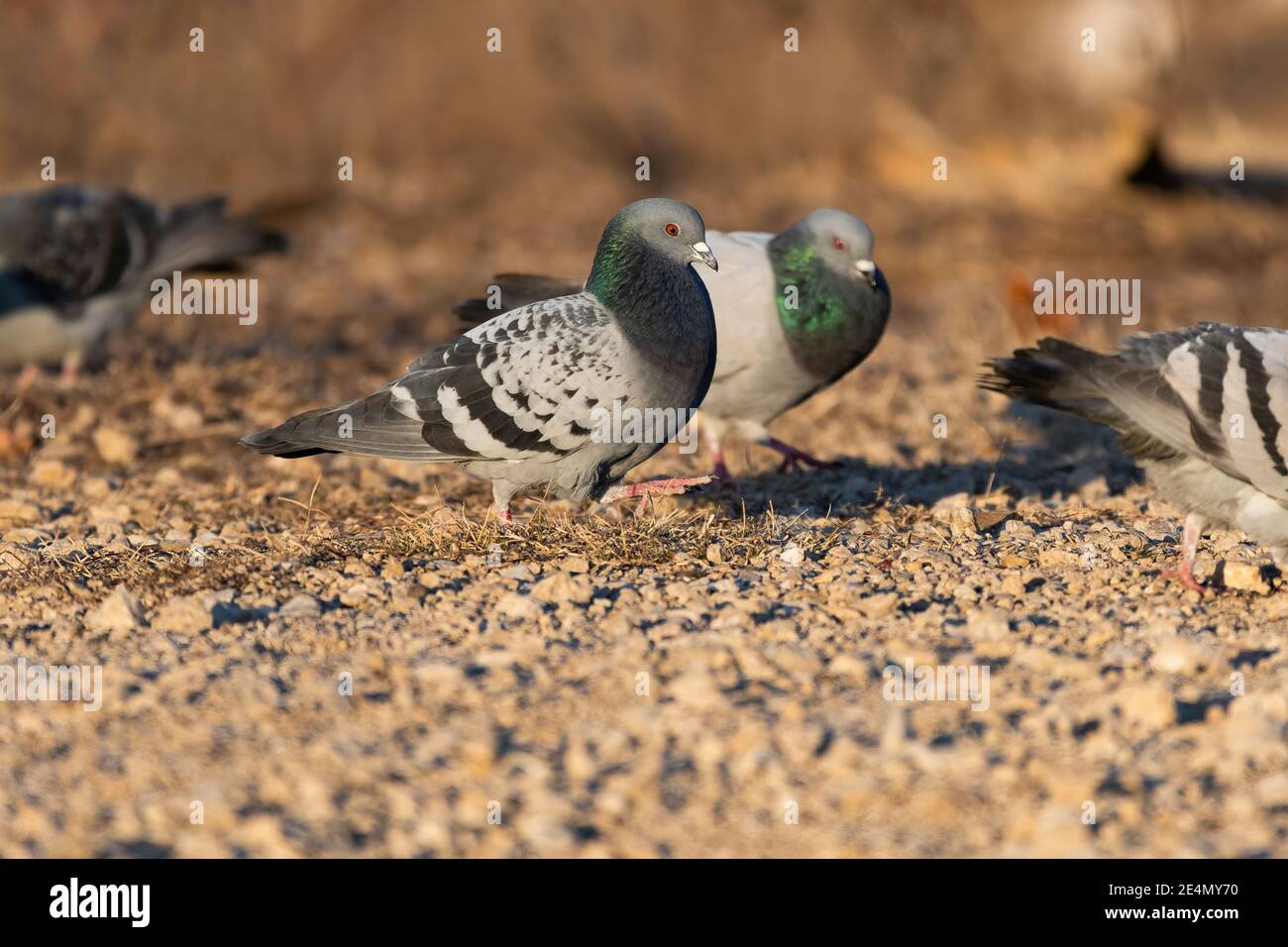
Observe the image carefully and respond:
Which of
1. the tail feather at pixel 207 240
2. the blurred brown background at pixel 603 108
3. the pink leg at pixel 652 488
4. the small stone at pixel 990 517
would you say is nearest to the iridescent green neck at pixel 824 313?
the small stone at pixel 990 517

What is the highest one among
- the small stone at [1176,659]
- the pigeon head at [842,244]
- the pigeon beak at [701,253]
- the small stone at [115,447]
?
the pigeon head at [842,244]

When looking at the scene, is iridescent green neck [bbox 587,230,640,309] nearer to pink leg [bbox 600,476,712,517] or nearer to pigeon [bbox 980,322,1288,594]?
pink leg [bbox 600,476,712,517]

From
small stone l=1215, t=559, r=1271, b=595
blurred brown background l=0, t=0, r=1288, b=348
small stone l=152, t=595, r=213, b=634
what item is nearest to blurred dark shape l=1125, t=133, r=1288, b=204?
blurred brown background l=0, t=0, r=1288, b=348

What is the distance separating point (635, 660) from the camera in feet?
14.4

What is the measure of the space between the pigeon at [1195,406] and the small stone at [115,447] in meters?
4.22

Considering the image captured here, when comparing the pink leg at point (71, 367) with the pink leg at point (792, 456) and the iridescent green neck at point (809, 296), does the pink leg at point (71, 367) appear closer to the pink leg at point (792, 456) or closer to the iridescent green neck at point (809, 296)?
the pink leg at point (792, 456)

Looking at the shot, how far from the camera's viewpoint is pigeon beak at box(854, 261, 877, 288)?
253 inches

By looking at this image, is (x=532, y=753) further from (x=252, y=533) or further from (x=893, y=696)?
(x=252, y=533)

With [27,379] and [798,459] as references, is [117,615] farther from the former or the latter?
[27,379]

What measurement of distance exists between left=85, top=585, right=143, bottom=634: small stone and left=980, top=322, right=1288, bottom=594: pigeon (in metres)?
3.01

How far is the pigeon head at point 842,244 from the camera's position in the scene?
21.2 ft

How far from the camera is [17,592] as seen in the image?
507 centimetres

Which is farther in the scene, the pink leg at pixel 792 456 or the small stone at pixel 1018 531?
the pink leg at pixel 792 456
